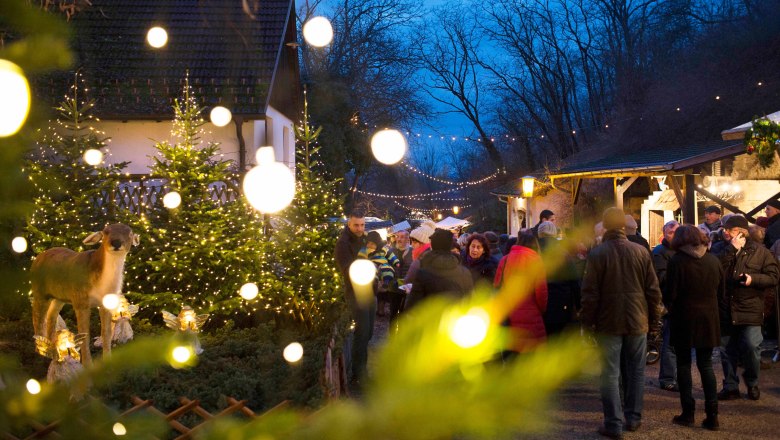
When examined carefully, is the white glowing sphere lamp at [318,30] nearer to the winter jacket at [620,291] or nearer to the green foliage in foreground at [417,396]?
the winter jacket at [620,291]

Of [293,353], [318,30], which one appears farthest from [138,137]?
[318,30]

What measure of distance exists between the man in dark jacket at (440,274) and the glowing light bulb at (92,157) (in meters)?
8.45


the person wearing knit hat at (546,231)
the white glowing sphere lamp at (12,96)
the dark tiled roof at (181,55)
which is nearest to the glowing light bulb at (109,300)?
the person wearing knit hat at (546,231)

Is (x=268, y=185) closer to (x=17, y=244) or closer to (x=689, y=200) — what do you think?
(x=689, y=200)

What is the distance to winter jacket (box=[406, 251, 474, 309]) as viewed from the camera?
22.1ft

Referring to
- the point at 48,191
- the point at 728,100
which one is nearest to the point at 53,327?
the point at 48,191

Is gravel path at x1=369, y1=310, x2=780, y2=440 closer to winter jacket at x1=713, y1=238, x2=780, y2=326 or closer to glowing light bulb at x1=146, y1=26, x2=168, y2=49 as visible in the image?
winter jacket at x1=713, y1=238, x2=780, y2=326

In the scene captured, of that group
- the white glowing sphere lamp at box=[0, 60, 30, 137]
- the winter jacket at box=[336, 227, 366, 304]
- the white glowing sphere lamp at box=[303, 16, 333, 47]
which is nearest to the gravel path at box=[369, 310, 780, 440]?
the winter jacket at box=[336, 227, 366, 304]

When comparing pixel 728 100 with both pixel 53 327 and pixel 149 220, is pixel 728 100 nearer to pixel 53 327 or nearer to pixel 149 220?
pixel 149 220

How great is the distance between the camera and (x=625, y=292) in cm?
673

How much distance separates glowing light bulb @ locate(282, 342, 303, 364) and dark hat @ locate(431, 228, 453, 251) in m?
3.20

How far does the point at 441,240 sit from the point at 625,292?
1.67m

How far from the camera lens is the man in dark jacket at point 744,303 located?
8.08 meters

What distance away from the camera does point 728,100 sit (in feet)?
76.7
